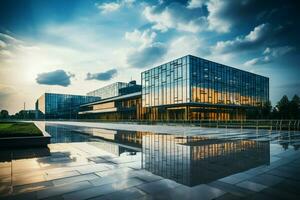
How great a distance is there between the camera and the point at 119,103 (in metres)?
72.9

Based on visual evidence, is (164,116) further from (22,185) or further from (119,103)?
(22,185)

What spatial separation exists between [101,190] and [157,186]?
1.32 meters

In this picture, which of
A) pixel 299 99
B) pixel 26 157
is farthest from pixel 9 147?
pixel 299 99

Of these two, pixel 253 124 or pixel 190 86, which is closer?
pixel 253 124

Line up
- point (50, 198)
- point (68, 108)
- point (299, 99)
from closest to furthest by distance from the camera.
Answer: point (50, 198) < point (299, 99) < point (68, 108)

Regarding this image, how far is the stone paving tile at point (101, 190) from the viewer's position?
4.13 m

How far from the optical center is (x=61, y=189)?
454 cm

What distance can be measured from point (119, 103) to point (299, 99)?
2379 inches

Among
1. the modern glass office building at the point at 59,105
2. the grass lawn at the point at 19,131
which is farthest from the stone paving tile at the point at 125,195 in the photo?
the modern glass office building at the point at 59,105

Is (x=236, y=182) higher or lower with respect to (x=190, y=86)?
lower

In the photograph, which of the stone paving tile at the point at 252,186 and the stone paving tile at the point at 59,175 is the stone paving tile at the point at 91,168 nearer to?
the stone paving tile at the point at 59,175

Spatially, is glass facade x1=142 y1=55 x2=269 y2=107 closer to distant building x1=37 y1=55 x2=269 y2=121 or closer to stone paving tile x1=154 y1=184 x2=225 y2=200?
distant building x1=37 y1=55 x2=269 y2=121

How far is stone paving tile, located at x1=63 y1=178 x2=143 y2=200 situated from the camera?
13.5 feet

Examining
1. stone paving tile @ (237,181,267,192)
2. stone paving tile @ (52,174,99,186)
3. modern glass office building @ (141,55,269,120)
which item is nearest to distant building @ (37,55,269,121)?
modern glass office building @ (141,55,269,120)
